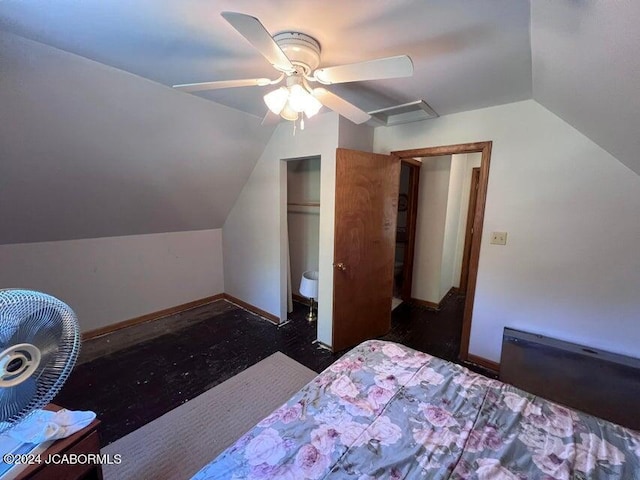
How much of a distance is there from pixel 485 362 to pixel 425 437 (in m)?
1.79

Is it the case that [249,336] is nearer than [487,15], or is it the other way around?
[487,15]

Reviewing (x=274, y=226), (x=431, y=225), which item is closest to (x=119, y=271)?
(x=274, y=226)

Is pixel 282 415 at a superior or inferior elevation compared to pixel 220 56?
inferior

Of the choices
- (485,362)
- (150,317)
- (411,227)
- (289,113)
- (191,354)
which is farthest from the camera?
(411,227)

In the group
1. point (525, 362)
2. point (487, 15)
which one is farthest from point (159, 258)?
point (525, 362)

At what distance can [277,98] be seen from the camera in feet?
4.34

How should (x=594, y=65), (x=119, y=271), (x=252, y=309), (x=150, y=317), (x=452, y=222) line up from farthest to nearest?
(x=452, y=222)
(x=252, y=309)
(x=150, y=317)
(x=119, y=271)
(x=594, y=65)

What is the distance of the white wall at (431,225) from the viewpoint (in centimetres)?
341

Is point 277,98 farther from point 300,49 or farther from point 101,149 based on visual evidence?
point 101,149

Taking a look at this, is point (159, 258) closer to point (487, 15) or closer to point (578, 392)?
point (487, 15)

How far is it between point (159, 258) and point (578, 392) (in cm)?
402

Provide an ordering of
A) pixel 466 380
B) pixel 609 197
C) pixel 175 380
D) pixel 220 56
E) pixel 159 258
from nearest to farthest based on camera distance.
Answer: pixel 466 380
pixel 220 56
pixel 609 197
pixel 175 380
pixel 159 258

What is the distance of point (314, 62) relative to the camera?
4.51ft

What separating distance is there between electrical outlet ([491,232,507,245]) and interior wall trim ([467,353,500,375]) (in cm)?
104
